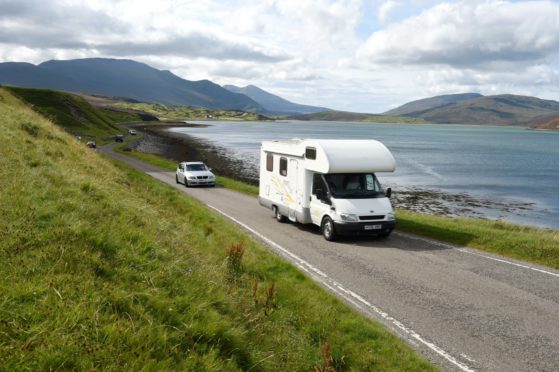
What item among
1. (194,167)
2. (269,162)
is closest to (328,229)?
Answer: (269,162)

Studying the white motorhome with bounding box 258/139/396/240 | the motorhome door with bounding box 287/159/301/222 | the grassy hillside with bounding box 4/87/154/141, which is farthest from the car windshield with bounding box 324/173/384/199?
the grassy hillside with bounding box 4/87/154/141

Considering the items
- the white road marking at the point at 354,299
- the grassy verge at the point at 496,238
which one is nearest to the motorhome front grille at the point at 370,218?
the grassy verge at the point at 496,238

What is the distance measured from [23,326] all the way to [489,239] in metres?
14.9

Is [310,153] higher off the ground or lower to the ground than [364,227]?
higher

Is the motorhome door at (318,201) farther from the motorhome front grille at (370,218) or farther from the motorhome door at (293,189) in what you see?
the motorhome front grille at (370,218)

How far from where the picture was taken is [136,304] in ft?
19.7

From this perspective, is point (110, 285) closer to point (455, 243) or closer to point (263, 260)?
point (263, 260)

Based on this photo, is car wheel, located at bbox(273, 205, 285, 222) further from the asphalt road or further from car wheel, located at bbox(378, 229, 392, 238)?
car wheel, located at bbox(378, 229, 392, 238)

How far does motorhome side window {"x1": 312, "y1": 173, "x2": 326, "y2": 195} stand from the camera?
1720 centimetres

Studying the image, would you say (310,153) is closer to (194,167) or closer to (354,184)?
(354,184)

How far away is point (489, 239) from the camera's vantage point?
52.5 feet

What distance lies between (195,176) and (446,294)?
83.0ft

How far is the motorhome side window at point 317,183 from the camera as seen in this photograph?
1720 cm

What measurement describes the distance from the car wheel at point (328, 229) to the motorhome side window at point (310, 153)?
2.38 meters
